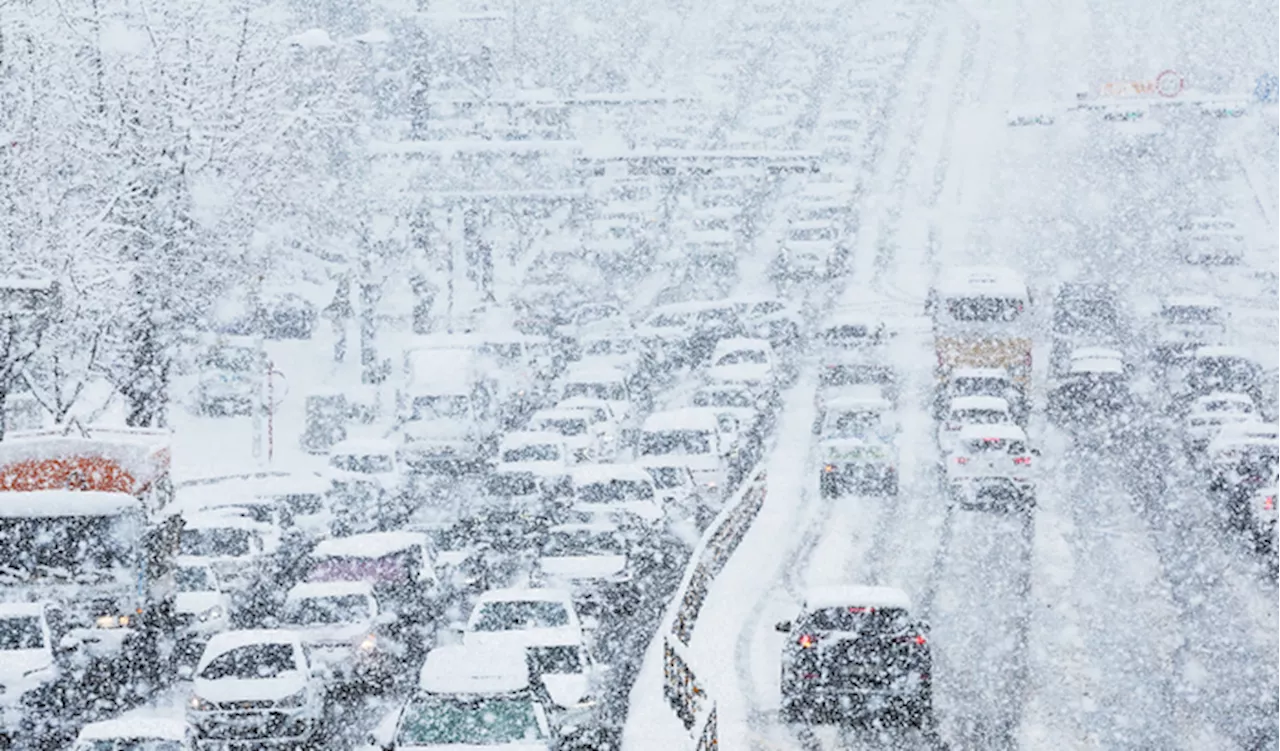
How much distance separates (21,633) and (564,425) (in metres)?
19.1

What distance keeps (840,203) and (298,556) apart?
3953cm

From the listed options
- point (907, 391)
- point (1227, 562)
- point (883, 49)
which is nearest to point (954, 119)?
point (883, 49)

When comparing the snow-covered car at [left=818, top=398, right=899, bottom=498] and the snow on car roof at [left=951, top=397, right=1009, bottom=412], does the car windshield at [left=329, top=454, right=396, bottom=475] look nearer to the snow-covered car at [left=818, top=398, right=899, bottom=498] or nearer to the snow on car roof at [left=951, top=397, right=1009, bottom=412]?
the snow-covered car at [left=818, top=398, right=899, bottom=498]

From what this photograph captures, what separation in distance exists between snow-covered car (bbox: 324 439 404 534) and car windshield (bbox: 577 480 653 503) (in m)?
6.15

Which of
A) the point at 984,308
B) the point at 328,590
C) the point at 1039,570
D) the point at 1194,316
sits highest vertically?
the point at 984,308

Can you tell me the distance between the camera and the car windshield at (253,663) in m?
19.5

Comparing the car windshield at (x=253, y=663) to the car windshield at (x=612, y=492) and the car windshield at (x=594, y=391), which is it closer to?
the car windshield at (x=612, y=492)

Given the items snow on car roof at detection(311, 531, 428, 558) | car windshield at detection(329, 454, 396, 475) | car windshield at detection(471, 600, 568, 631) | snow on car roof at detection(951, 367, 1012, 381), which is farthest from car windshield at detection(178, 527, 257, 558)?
snow on car roof at detection(951, 367, 1012, 381)

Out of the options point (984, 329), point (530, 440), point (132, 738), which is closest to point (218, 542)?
point (530, 440)

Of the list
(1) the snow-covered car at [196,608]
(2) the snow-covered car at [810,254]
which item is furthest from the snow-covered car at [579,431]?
(2) the snow-covered car at [810,254]

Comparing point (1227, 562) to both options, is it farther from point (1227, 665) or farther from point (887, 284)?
point (887, 284)

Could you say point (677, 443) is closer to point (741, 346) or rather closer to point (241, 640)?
point (741, 346)

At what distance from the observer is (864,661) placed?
61.7 feet

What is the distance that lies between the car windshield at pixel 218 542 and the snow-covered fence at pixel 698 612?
22.9 feet
